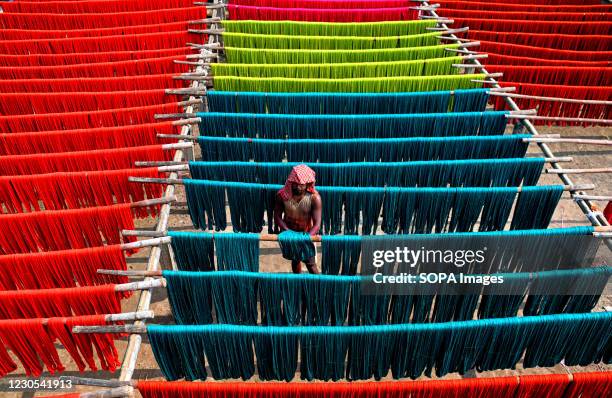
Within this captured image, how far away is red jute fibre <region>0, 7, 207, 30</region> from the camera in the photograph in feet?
30.2

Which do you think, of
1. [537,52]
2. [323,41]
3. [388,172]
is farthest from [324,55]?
[537,52]

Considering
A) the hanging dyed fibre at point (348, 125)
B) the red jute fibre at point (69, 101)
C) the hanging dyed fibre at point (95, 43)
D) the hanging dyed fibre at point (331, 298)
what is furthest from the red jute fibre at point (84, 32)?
the hanging dyed fibre at point (331, 298)

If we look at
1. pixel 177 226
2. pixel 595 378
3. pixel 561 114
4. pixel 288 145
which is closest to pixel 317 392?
pixel 595 378

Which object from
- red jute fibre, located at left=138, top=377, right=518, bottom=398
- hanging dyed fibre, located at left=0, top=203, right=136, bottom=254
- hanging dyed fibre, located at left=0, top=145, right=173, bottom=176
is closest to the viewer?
red jute fibre, located at left=138, top=377, right=518, bottom=398

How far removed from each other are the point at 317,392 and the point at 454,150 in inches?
170

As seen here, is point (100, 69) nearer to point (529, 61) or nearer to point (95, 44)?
point (95, 44)

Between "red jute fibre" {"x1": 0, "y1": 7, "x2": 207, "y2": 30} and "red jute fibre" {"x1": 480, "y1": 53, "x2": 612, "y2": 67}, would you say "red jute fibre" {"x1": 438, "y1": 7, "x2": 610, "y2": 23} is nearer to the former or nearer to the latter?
"red jute fibre" {"x1": 480, "y1": 53, "x2": 612, "y2": 67}

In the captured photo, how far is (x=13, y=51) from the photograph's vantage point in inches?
328

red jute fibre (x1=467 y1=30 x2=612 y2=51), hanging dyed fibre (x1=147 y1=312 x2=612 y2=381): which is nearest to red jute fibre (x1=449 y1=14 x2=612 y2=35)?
red jute fibre (x1=467 y1=30 x2=612 y2=51)

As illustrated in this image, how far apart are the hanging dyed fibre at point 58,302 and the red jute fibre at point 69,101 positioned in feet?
12.7

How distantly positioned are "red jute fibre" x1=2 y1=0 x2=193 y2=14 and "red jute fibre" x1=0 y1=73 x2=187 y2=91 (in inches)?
122

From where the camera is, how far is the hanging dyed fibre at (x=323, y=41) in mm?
8625

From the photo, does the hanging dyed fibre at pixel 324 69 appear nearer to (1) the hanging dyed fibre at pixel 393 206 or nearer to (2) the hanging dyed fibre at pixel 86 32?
(2) the hanging dyed fibre at pixel 86 32

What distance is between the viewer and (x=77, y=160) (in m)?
6.13
